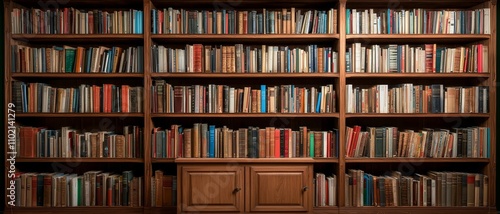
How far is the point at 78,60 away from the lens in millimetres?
4129

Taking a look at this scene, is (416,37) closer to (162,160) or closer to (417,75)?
(417,75)

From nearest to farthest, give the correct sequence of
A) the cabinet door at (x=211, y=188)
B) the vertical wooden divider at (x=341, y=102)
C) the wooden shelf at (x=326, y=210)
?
the cabinet door at (x=211, y=188) → the vertical wooden divider at (x=341, y=102) → the wooden shelf at (x=326, y=210)

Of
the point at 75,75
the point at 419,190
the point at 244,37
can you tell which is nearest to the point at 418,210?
the point at 419,190

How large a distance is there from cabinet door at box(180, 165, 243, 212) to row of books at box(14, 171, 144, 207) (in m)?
0.57

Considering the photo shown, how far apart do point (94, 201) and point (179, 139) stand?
34.5 inches

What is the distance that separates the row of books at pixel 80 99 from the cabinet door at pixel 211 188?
784mm

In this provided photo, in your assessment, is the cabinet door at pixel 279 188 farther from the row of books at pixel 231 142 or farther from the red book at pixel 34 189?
the red book at pixel 34 189

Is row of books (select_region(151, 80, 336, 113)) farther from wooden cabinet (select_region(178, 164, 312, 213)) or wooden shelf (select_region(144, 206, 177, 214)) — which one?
wooden shelf (select_region(144, 206, 177, 214))

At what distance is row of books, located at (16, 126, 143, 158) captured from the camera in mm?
4113

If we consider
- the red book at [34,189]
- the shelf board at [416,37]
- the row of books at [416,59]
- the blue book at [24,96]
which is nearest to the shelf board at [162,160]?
the red book at [34,189]

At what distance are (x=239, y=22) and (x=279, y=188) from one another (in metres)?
1.38

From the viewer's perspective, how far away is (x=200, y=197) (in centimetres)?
377

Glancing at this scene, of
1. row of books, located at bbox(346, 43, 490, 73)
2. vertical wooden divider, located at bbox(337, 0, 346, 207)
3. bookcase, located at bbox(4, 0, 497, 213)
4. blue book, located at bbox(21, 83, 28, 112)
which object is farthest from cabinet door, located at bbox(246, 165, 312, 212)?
blue book, located at bbox(21, 83, 28, 112)

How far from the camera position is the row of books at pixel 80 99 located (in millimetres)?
4102
